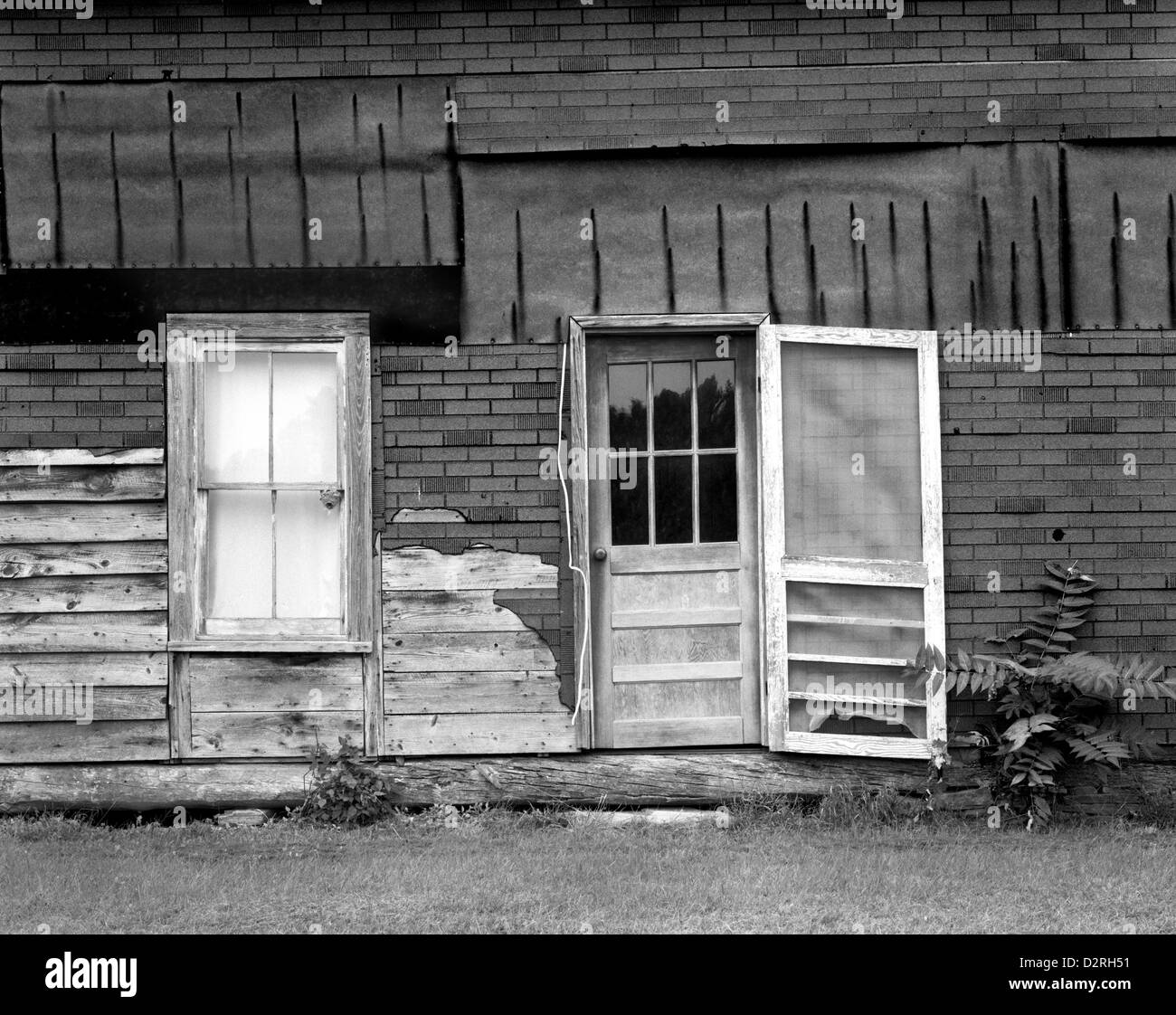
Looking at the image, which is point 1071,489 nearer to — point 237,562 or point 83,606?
point 237,562

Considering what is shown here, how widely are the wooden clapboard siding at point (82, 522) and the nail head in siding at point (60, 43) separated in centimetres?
227

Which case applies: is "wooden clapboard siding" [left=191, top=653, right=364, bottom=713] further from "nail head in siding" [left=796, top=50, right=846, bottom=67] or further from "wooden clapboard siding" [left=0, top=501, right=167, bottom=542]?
"nail head in siding" [left=796, top=50, right=846, bottom=67]

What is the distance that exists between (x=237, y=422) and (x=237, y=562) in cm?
70

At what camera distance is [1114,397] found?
610cm

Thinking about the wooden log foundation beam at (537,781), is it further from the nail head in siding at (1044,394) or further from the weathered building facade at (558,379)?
the nail head in siding at (1044,394)

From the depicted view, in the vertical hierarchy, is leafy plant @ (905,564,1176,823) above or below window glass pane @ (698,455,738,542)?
below

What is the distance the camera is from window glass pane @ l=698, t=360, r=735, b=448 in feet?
Result: 20.4

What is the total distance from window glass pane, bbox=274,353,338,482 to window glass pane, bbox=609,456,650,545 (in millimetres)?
1406

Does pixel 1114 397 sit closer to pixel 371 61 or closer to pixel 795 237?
pixel 795 237

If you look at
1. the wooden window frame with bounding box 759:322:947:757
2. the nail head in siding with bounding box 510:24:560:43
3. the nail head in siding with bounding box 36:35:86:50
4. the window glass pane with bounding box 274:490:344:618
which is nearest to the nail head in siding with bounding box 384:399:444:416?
the window glass pane with bounding box 274:490:344:618

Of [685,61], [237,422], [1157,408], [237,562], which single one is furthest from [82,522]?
[1157,408]

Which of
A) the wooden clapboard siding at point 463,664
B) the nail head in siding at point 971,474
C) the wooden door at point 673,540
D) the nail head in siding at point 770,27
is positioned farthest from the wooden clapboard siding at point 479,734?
the nail head in siding at point 770,27

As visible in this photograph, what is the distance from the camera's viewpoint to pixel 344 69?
614 cm

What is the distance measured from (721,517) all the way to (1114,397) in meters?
2.03
